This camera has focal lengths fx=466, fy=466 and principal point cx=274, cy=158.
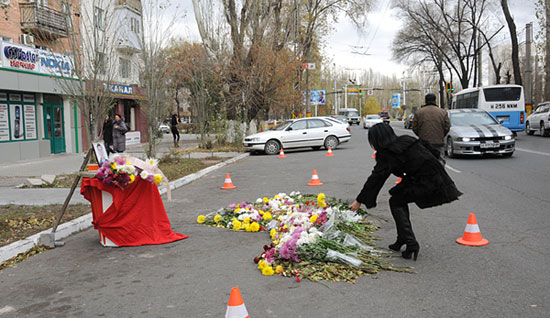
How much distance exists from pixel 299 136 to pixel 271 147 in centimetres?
142

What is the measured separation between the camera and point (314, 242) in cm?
509

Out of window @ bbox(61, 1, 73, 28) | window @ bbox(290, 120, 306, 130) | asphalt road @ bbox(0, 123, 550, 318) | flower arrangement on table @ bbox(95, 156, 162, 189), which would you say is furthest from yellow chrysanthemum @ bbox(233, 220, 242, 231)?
window @ bbox(290, 120, 306, 130)

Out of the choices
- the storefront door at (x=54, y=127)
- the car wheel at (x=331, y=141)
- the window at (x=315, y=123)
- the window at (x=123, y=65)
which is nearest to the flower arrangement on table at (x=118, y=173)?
the window at (x=123, y=65)

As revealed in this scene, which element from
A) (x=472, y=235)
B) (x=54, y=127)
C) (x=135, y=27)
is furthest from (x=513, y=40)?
(x=472, y=235)

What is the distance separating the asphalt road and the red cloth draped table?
230 mm

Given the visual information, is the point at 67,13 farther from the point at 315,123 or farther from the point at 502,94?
the point at 502,94

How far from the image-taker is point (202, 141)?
23.7 metres

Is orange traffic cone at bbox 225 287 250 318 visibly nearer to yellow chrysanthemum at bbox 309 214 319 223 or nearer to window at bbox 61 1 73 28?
yellow chrysanthemum at bbox 309 214 319 223

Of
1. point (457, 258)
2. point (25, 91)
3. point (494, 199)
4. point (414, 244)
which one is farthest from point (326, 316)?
point (25, 91)

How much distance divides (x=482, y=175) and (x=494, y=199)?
3.24 m

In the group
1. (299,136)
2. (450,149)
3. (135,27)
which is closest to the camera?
(450,149)

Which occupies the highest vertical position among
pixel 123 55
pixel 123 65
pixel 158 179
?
pixel 123 55

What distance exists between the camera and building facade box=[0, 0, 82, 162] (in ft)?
59.5

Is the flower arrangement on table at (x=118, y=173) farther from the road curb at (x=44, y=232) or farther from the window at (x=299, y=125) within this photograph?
the window at (x=299, y=125)
